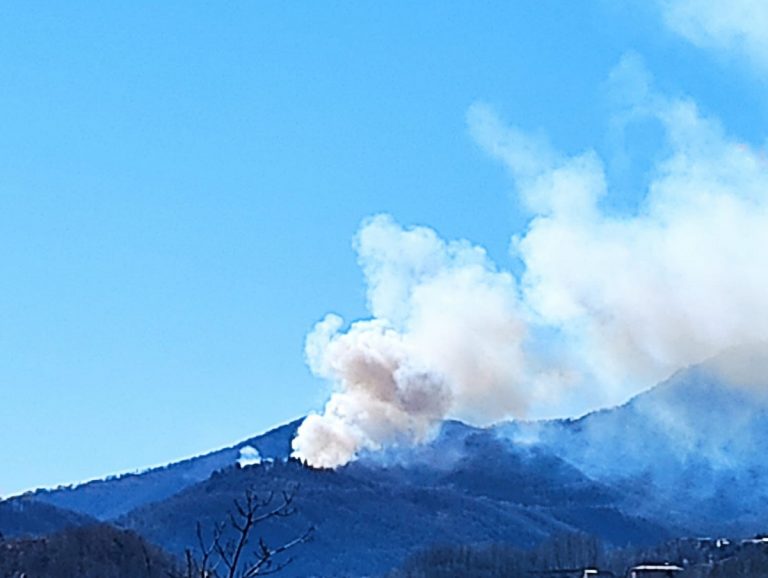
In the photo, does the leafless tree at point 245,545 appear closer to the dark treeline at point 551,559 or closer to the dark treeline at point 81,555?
the dark treeline at point 81,555

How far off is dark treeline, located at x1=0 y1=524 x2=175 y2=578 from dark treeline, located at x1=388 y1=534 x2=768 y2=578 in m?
29.2

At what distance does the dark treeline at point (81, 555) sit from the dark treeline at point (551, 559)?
29.2 metres

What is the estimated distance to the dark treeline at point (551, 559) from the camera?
13225 cm

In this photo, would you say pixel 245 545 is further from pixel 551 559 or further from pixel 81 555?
pixel 551 559

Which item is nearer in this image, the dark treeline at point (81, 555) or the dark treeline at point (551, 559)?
the dark treeline at point (81, 555)

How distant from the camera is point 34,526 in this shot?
196 meters

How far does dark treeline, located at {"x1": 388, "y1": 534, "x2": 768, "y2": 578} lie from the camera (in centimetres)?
13225

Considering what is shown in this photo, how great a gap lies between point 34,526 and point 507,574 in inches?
3009

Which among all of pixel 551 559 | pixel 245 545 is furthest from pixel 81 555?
pixel 245 545

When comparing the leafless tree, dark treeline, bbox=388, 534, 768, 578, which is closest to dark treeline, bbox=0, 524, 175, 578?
dark treeline, bbox=388, 534, 768, 578

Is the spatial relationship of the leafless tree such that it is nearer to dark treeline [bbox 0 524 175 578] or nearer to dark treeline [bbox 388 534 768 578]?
dark treeline [bbox 0 524 175 578]

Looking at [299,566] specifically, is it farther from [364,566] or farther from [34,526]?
[34,526]

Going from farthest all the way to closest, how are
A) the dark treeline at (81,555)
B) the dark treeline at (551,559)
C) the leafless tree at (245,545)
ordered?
the dark treeline at (551,559) → the dark treeline at (81,555) → the leafless tree at (245,545)

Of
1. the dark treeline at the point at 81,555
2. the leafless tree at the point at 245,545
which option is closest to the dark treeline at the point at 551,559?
the dark treeline at the point at 81,555
